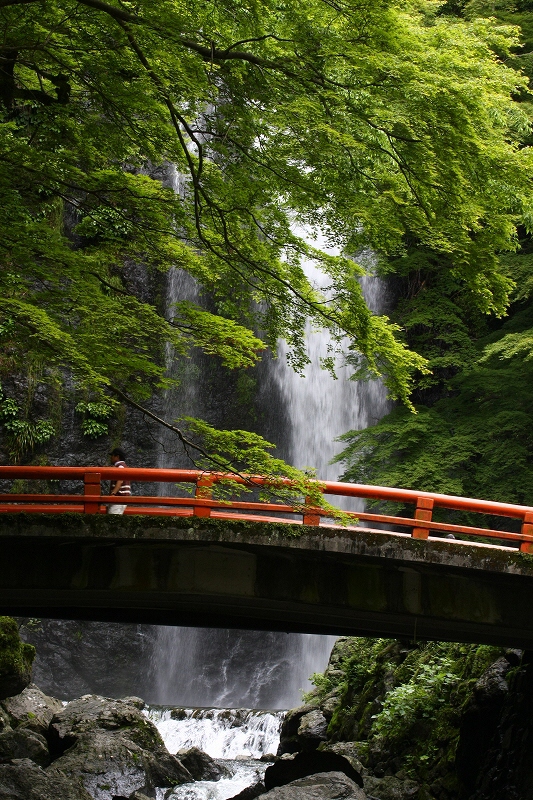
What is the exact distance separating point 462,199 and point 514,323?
12.9 meters

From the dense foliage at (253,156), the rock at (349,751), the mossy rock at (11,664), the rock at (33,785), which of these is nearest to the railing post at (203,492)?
the dense foliage at (253,156)

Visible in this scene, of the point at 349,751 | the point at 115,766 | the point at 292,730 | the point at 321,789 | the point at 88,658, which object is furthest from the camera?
the point at 88,658

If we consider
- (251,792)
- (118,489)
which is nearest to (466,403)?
(251,792)

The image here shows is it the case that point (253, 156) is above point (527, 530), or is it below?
above

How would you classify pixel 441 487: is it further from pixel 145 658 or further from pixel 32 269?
pixel 32 269

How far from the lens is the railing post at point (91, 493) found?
332 inches

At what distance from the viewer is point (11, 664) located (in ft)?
42.5

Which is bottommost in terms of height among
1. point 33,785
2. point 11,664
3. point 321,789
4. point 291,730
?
point 291,730

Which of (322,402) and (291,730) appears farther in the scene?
(322,402)

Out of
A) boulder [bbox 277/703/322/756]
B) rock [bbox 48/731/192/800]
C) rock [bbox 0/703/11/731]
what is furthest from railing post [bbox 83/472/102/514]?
boulder [bbox 277/703/322/756]

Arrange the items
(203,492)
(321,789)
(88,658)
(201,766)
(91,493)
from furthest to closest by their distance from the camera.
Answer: (88,658)
(201,766)
(321,789)
(91,493)
(203,492)

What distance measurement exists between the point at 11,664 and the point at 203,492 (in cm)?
679

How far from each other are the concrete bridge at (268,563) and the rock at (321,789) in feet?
8.85

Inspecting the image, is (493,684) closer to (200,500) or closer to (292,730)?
(292,730)
